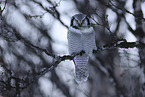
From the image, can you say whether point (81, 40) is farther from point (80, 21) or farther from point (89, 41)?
point (80, 21)

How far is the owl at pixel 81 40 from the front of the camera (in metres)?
4.46

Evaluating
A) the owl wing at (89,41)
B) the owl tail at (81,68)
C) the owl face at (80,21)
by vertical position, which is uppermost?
the owl face at (80,21)

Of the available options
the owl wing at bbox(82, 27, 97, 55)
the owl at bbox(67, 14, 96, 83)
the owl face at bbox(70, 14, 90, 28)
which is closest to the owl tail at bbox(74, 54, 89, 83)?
the owl at bbox(67, 14, 96, 83)

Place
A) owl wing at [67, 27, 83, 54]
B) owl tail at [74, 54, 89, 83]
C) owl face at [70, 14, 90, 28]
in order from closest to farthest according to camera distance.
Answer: owl face at [70, 14, 90, 28]
owl wing at [67, 27, 83, 54]
owl tail at [74, 54, 89, 83]

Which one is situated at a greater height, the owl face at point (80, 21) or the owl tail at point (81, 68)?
the owl face at point (80, 21)

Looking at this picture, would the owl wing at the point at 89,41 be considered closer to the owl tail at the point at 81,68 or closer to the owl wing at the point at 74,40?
the owl wing at the point at 74,40

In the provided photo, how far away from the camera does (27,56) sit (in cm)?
802

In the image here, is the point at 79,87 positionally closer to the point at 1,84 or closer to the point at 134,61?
the point at 134,61

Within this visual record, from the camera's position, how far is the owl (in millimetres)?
4461

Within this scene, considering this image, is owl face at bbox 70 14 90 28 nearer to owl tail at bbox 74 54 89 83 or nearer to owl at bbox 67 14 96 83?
owl at bbox 67 14 96 83

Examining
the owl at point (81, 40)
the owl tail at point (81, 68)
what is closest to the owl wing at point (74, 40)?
the owl at point (81, 40)

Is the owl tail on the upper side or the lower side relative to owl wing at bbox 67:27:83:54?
lower

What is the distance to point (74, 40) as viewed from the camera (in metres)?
4.58

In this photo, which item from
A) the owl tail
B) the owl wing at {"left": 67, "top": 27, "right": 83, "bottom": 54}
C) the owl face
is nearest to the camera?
the owl face
